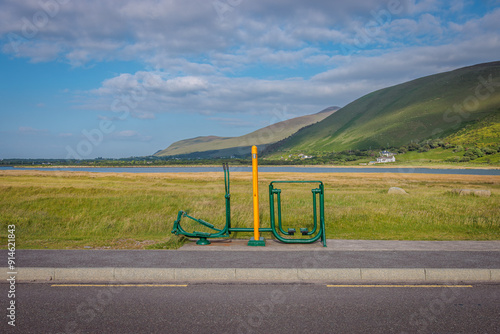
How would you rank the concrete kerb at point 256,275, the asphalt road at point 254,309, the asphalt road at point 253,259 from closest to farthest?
the asphalt road at point 254,309, the concrete kerb at point 256,275, the asphalt road at point 253,259

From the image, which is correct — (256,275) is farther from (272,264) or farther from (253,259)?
(253,259)

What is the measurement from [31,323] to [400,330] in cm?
533

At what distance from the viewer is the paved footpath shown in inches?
298

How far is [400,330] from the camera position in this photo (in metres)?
5.30

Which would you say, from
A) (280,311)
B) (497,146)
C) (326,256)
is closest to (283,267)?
(326,256)

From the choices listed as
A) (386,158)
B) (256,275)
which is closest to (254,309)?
(256,275)

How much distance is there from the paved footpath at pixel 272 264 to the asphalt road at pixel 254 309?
355 mm

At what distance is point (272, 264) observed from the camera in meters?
8.23

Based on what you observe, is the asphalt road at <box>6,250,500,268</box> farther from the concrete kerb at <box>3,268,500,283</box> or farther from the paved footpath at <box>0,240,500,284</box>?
the concrete kerb at <box>3,268,500,283</box>

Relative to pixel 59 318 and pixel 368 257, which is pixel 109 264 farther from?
pixel 368 257

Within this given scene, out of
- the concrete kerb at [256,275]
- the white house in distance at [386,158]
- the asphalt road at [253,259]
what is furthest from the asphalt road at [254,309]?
the white house in distance at [386,158]

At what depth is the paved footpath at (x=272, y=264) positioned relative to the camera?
757cm

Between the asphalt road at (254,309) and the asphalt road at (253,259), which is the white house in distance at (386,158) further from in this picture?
the asphalt road at (254,309)

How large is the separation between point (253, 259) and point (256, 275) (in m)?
1.08
